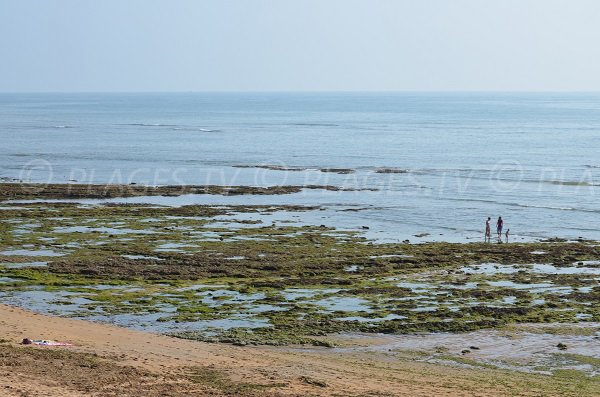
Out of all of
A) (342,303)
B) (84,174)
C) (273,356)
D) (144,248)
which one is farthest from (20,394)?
(84,174)

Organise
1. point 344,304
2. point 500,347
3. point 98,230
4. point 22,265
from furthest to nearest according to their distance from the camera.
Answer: point 98,230 → point 22,265 → point 344,304 → point 500,347

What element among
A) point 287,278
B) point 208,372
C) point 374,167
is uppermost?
point 208,372

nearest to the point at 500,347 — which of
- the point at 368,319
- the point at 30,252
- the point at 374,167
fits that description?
the point at 368,319

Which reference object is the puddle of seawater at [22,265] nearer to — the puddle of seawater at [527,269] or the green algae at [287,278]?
the green algae at [287,278]

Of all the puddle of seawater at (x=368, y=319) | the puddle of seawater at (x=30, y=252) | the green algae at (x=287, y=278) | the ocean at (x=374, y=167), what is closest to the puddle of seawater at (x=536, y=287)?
the green algae at (x=287, y=278)

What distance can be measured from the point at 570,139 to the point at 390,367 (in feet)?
412

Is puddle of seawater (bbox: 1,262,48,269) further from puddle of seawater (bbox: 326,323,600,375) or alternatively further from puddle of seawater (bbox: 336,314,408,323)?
puddle of seawater (bbox: 326,323,600,375)

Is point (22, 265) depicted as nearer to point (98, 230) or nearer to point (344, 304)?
point (98, 230)

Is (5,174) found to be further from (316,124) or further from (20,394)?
(316,124)

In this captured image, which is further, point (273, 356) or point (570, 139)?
point (570, 139)

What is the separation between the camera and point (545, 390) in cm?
2170

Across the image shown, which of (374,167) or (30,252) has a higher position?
(374,167)

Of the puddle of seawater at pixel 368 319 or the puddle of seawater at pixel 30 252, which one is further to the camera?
the puddle of seawater at pixel 30 252

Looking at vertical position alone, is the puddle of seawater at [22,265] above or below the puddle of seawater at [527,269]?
below
